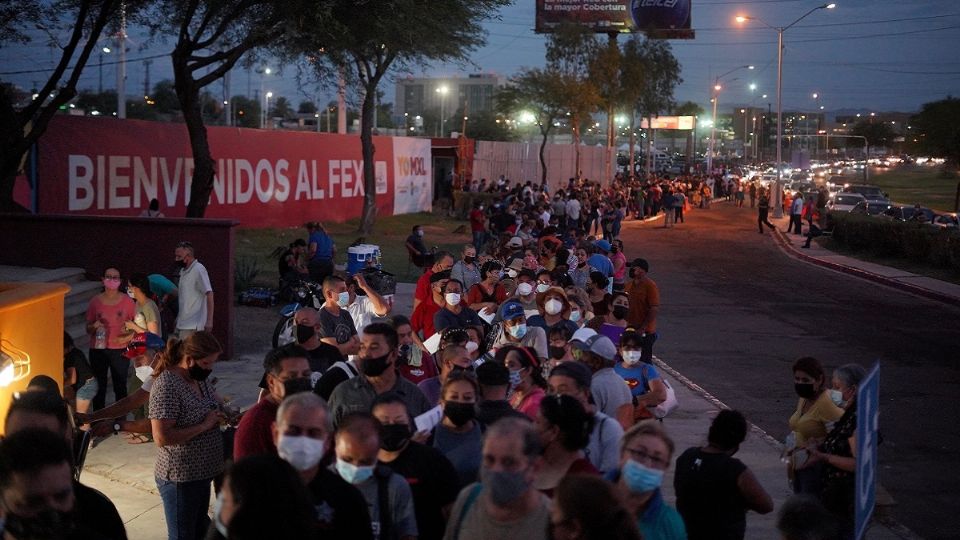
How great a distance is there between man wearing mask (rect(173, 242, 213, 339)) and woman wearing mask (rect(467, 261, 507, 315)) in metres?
2.80

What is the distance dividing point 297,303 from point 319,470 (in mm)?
9387

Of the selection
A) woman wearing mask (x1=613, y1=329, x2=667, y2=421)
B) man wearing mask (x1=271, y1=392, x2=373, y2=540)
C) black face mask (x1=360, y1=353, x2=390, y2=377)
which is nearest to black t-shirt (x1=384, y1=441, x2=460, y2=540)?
man wearing mask (x1=271, y1=392, x2=373, y2=540)

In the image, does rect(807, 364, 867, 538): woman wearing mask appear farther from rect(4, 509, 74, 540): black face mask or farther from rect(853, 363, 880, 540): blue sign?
rect(4, 509, 74, 540): black face mask

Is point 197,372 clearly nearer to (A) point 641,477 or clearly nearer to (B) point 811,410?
(A) point 641,477

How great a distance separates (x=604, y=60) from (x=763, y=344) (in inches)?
1944

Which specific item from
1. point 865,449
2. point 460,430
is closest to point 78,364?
point 460,430

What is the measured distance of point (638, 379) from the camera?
8.58 metres

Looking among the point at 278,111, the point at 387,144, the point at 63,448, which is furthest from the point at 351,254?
the point at 278,111

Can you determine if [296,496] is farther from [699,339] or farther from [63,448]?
[699,339]

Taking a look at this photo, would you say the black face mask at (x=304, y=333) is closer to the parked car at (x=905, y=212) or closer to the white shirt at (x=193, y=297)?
the white shirt at (x=193, y=297)

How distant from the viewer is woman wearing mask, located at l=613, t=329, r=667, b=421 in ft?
27.7

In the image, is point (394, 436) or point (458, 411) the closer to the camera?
point (394, 436)

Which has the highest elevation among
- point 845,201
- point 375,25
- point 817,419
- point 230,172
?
point 375,25

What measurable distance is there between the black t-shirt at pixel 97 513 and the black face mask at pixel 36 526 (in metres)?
0.54
